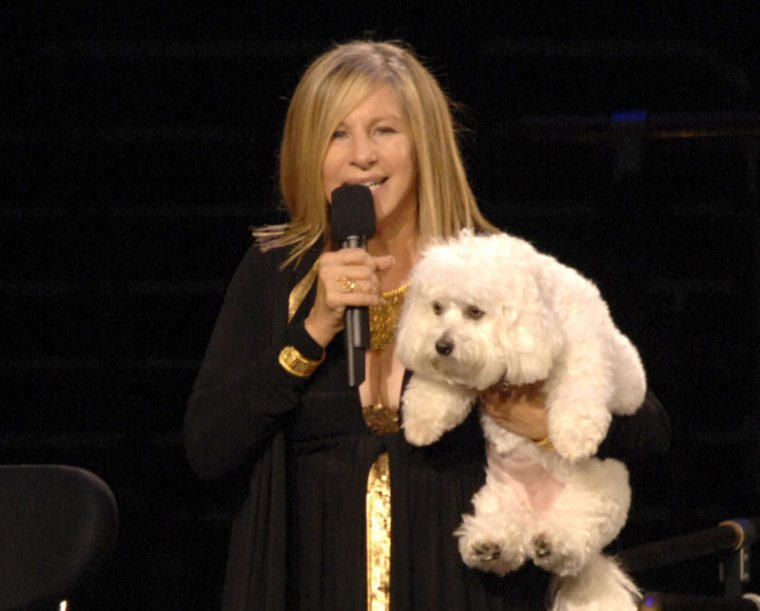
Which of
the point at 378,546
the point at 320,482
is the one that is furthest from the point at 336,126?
the point at 378,546

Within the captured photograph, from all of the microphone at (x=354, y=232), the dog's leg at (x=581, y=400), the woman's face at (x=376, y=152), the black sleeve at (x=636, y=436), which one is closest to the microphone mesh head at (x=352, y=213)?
the microphone at (x=354, y=232)

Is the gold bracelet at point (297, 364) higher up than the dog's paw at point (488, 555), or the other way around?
the gold bracelet at point (297, 364)

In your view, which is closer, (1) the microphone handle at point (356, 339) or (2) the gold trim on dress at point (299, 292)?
(1) the microphone handle at point (356, 339)

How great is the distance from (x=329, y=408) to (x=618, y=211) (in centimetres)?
155

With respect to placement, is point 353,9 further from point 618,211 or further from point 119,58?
point 618,211

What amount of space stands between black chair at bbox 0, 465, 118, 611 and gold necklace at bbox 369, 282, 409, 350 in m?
0.51

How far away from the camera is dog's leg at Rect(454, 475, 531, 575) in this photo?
2.01 metres

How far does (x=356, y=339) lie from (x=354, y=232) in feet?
0.55

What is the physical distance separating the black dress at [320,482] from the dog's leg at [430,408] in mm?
63

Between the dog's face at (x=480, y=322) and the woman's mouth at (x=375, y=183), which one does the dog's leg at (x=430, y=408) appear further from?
the woman's mouth at (x=375, y=183)

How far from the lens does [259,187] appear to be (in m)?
3.56

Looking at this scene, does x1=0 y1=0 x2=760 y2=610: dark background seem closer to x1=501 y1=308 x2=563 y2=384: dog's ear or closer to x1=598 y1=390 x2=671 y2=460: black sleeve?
x1=598 y1=390 x2=671 y2=460: black sleeve

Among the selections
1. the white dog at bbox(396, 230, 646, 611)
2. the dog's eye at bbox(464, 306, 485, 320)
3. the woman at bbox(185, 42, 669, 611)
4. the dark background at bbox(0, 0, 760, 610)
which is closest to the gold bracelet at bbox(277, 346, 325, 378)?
the woman at bbox(185, 42, 669, 611)

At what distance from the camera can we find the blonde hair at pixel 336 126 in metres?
2.20
